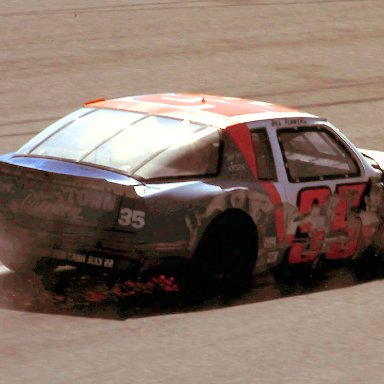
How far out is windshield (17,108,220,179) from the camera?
1039 centimetres

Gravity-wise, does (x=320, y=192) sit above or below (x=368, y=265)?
above

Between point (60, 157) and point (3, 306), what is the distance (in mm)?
1153

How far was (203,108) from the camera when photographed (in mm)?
11289

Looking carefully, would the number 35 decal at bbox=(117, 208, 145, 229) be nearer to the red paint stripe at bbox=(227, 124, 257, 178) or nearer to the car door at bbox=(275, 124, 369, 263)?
the red paint stripe at bbox=(227, 124, 257, 178)

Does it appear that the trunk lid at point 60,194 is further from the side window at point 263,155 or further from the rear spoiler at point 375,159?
the rear spoiler at point 375,159

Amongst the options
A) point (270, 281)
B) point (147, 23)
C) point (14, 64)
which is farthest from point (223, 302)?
point (147, 23)

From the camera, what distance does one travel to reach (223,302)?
413 inches

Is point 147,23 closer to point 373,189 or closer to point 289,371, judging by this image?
point 373,189

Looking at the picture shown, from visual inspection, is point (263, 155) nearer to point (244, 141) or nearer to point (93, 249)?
point (244, 141)

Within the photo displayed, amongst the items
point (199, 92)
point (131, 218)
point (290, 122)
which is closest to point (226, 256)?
point (131, 218)

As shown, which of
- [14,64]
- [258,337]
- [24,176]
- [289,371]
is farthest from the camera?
[14,64]

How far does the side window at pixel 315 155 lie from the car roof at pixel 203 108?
0.16 metres

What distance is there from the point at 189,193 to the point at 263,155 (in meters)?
1.04

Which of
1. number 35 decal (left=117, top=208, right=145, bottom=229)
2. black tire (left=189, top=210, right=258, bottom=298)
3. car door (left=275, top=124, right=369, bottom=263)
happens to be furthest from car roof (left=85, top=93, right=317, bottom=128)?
number 35 decal (left=117, top=208, right=145, bottom=229)
